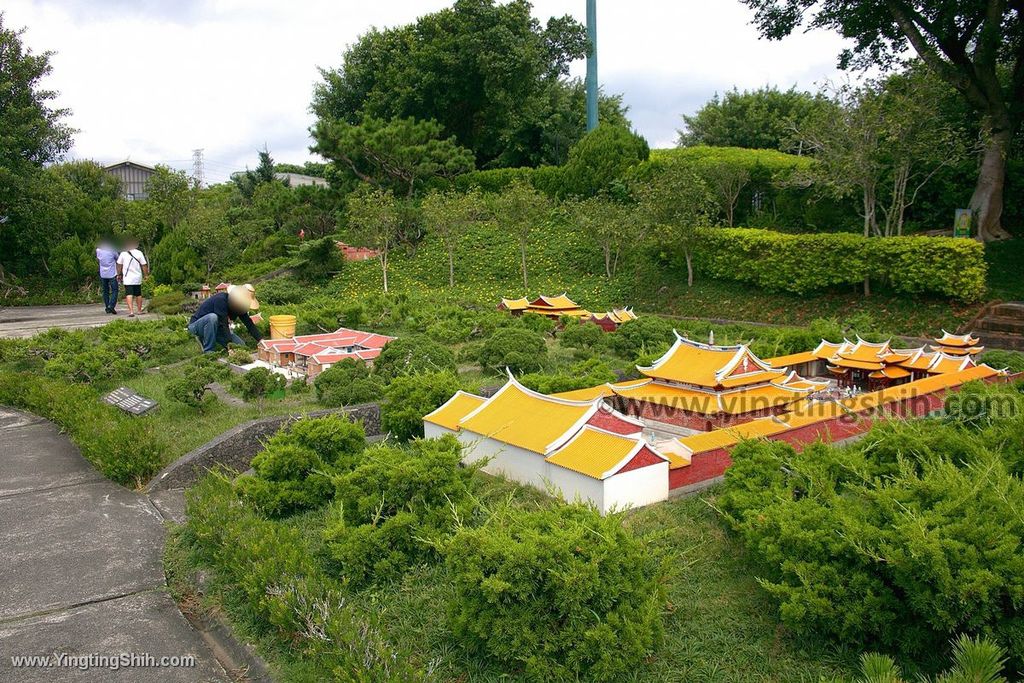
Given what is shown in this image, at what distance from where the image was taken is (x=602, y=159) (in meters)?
27.2

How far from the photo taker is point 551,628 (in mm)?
4648

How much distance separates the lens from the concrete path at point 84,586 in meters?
5.03

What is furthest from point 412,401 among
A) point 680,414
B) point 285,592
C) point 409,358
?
point 285,592

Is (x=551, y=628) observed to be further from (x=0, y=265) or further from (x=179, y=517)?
(x=0, y=265)

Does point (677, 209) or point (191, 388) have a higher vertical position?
point (677, 209)

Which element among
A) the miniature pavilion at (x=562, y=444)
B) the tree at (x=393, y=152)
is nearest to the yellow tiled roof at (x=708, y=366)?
the miniature pavilion at (x=562, y=444)

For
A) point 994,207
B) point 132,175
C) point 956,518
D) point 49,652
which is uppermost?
point 132,175

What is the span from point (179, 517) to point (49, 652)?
7.48 ft

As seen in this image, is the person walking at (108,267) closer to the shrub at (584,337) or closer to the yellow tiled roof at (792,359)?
the shrub at (584,337)

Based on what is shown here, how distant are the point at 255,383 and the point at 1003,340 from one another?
14.4 metres

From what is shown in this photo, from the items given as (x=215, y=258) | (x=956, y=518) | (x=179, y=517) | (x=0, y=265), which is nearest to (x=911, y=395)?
(x=956, y=518)

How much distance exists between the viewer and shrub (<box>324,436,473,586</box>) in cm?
586

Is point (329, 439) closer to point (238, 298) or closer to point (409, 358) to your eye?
point (409, 358)

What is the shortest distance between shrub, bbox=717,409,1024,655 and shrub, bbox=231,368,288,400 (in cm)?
694
